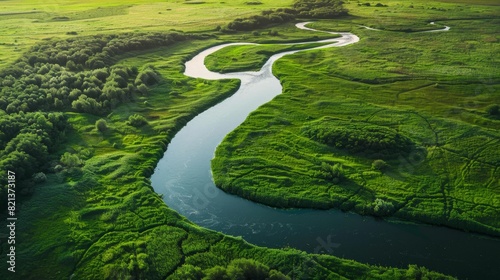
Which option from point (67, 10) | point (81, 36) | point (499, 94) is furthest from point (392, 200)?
point (67, 10)

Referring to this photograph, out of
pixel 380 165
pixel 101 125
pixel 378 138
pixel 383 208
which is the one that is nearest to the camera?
pixel 383 208

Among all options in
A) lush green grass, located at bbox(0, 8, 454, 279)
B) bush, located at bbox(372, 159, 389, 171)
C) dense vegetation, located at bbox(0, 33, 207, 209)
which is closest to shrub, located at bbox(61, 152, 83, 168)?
lush green grass, located at bbox(0, 8, 454, 279)

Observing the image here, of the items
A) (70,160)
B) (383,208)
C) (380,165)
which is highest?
(70,160)

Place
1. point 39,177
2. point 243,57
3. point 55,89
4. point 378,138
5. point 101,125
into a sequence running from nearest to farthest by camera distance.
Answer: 1. point 39,177
2. point 378,138
3. point 101,125
4. point 55,89
5. point 243,57

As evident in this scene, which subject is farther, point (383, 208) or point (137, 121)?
point (137, 121)

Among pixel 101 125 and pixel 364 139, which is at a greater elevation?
pixel 101 125

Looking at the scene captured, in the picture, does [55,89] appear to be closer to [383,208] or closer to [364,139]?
[364,139]

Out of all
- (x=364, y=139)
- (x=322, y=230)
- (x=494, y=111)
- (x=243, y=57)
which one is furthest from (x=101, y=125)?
(x=494, y=111)

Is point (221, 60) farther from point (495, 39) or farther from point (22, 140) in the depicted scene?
point (495, 39)
